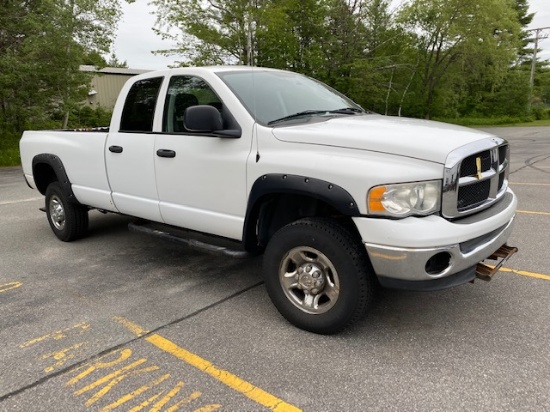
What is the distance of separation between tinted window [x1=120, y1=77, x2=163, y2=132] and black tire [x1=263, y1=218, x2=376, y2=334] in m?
1.92

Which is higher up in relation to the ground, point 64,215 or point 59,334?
point 64,215

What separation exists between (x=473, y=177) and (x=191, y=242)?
7.60ft

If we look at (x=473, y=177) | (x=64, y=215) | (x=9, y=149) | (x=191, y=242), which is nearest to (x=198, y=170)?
(x=191, y=242)

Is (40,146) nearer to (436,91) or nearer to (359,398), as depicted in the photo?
(359,398)

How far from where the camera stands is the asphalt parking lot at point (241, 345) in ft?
8.21

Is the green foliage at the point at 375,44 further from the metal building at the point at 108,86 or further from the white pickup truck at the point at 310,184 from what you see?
the white pickup truck at the point at 310,184

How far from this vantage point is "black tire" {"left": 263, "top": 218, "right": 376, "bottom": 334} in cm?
291

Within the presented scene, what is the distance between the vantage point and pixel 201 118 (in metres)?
3.32

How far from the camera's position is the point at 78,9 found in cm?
1531

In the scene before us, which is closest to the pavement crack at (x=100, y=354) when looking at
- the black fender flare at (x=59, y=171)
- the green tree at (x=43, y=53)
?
the black fender flare at (x=59, y=171)

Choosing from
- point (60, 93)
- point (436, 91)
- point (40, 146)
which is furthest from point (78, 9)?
point (436, 91)

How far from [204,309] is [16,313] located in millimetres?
1519

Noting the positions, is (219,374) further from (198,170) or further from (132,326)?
(198,170)

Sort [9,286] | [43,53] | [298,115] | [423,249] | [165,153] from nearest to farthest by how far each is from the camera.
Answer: [423,249] < [298,115] < [165,153] < [9,286] < [43,53]
